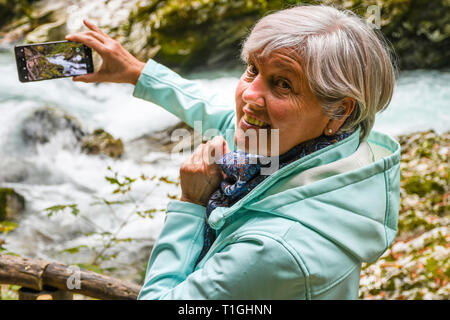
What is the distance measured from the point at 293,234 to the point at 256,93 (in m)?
0.42

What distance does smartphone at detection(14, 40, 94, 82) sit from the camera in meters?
1.71

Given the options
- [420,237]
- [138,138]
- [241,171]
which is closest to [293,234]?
[241,171]

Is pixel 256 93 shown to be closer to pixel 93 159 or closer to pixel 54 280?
pixel 54 280

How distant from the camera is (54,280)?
223cm

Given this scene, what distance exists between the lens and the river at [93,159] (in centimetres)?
471

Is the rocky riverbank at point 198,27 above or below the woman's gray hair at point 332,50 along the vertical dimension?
above

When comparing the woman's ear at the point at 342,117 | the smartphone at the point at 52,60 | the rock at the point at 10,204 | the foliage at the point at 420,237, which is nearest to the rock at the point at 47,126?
the rock at the point at 10,204

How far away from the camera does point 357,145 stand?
1.42m

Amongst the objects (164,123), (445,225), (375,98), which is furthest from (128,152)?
(375,98)

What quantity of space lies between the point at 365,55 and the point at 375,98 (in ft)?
0.48

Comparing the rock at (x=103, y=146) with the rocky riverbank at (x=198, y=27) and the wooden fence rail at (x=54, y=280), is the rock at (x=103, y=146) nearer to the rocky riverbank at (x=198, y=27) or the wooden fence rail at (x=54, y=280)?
the rocky riverbank at (x=198, y=27)

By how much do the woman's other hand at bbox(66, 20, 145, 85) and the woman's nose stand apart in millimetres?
724

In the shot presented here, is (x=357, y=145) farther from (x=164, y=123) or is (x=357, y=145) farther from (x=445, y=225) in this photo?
(x=164, y=123)

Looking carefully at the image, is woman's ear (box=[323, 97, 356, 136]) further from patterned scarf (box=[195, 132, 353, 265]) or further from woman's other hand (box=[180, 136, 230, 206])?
woman's other hand (box=[180, 136, 230, 206])
